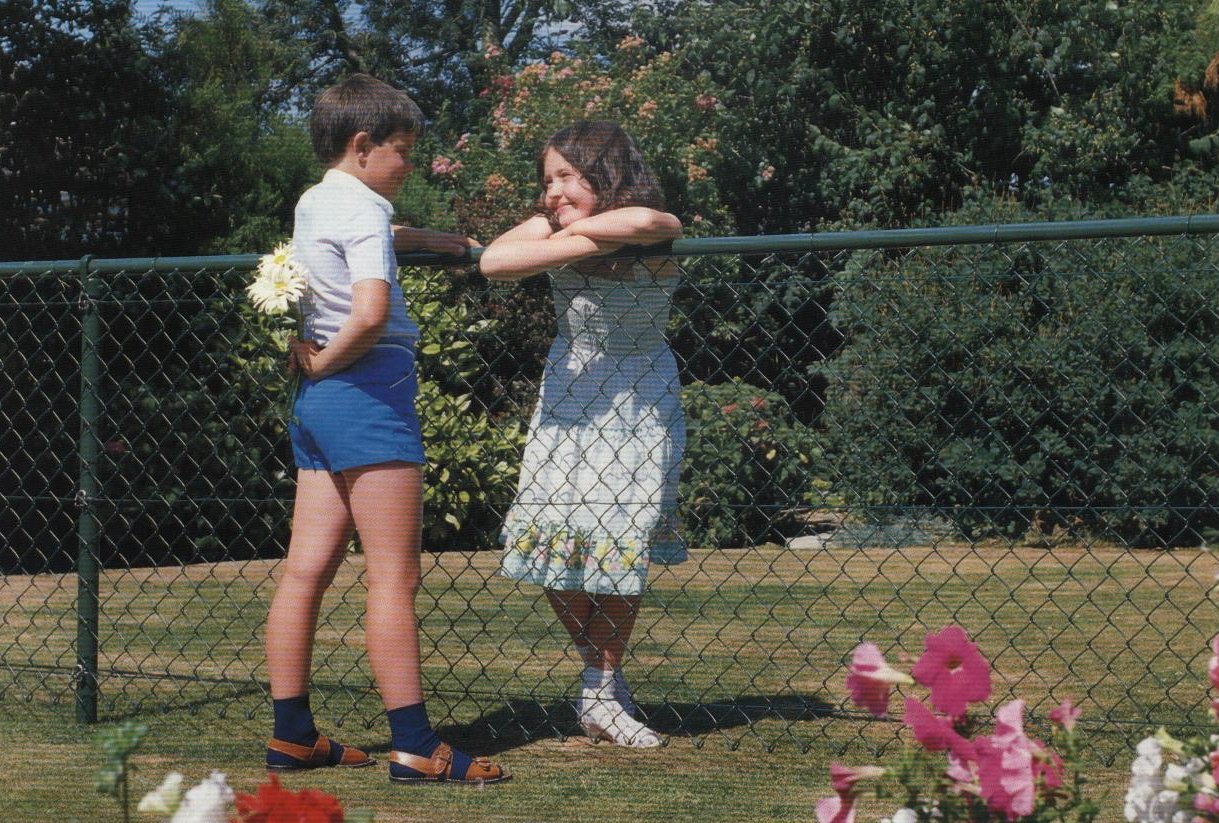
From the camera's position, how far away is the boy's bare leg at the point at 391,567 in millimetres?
2641

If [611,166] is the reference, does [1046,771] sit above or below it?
below

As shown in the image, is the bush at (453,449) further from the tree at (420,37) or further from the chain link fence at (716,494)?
the tree at (420,37)

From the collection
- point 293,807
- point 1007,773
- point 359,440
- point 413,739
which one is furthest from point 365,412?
Answer: point 1007,773

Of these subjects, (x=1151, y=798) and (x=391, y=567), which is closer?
(x=1151, y=798)

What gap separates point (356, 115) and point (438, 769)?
1.29 m

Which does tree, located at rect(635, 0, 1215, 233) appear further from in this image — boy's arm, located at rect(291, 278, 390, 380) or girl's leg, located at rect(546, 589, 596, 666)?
boy's arm, located at rect(291, 278, 390, 380)

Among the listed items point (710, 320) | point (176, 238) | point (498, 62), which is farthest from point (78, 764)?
point (498, 62)

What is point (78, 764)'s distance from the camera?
9.32ft

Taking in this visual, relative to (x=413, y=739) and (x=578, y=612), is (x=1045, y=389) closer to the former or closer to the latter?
(x=578, y=612)

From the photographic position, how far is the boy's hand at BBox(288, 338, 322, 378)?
2.68 m

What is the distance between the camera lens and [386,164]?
276 centimetres

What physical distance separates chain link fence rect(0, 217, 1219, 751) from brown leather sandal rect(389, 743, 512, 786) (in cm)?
55

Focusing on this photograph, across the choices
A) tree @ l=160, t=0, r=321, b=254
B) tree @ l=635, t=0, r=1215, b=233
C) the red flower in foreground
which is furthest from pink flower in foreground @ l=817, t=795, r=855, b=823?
tree @ l=635, t=0, r=1215, b=233

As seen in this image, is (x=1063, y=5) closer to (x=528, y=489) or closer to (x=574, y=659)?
(x=574, y=659)
